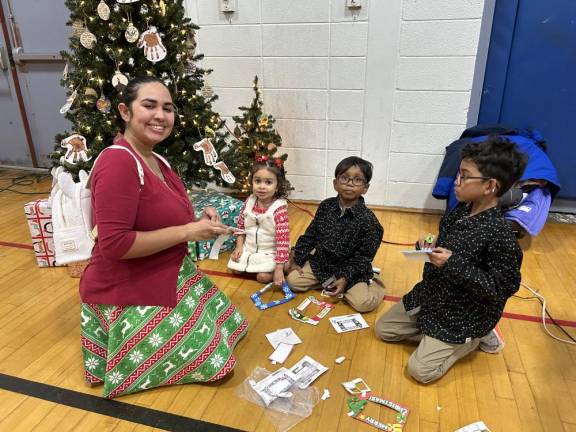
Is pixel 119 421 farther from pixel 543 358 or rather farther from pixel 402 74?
pixel 402 74

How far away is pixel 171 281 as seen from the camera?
176 cm

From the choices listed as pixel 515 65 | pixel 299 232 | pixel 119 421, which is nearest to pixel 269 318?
pixel 119 421

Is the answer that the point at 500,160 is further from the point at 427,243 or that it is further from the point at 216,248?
the point at 216,248

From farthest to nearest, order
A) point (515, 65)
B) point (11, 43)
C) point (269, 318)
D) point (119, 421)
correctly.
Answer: point (11, 43)
point (515, 65)
point (269, 318)
point (119, 421)

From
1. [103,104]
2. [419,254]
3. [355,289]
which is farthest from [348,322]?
[103,104]

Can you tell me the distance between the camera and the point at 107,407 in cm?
175

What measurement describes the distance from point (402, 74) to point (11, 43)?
3899mm

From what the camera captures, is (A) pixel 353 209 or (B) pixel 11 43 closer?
(A) pixel 353 209

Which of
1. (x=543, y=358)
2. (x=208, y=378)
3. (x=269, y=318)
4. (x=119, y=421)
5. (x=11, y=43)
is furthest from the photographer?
(x=11, y=43)

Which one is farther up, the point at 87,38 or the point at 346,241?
the point at 87,38

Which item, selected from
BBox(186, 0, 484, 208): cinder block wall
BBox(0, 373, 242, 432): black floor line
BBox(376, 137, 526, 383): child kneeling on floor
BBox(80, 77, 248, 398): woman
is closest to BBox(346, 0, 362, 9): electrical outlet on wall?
BBox(186, 0, 484, 208): cinder block wall

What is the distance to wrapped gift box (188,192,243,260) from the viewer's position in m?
2.95

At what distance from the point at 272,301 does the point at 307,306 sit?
0.21 m

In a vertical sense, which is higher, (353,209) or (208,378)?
(353,209)
